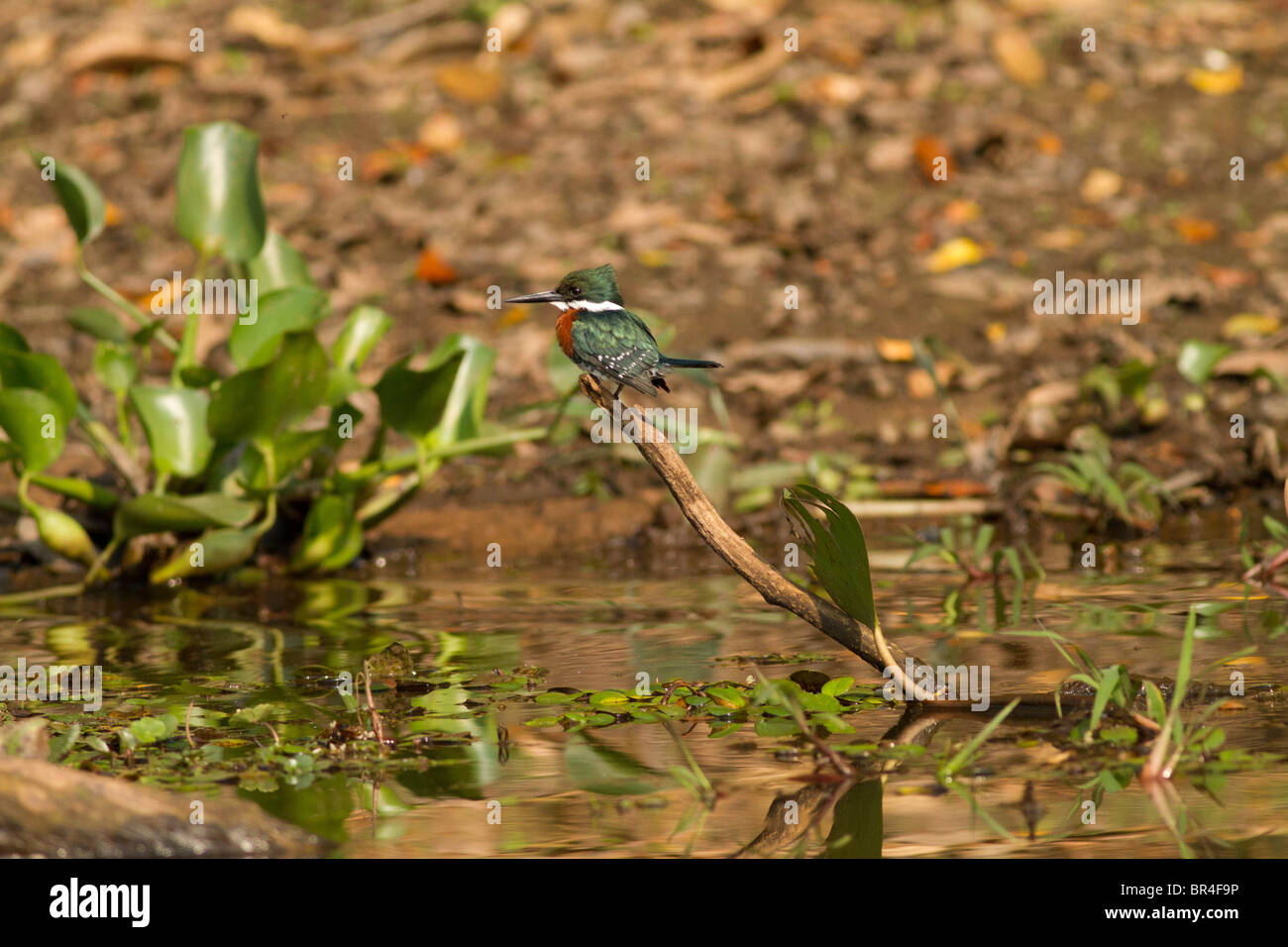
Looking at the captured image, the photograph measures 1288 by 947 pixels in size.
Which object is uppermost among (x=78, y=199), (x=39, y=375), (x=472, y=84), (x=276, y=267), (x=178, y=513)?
(x=472, y=84)

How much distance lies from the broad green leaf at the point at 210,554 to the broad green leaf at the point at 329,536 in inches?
6.3

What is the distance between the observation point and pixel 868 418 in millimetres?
6023

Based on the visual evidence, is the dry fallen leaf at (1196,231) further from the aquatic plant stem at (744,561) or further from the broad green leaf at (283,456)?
the aquatic plant stem at (744,561)

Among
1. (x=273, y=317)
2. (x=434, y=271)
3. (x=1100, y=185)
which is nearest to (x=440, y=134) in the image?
(x=434, y=271)

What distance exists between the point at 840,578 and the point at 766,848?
732 millimetres

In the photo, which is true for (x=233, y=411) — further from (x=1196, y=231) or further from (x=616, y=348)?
(x=1196, y=231)

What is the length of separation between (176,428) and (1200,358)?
3.53 m

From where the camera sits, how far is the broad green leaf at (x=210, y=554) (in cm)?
433

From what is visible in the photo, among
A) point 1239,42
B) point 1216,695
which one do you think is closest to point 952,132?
point 1239,42

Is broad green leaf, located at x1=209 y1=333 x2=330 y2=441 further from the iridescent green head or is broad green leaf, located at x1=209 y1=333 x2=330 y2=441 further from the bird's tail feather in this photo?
the bird's tail feather

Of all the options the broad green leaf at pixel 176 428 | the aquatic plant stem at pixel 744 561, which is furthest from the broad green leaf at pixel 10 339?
the aquatic plant stem at pixel 744 561

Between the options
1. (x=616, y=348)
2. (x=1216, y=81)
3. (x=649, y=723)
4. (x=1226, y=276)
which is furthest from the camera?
(x=1216, y=81)

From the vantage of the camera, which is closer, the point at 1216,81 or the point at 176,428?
the point at 176,428

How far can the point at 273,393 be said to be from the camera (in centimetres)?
398
